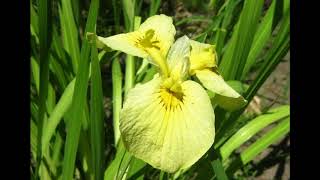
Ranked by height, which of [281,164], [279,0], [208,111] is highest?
[279,0]

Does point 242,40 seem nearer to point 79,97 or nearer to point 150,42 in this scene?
point 150,42

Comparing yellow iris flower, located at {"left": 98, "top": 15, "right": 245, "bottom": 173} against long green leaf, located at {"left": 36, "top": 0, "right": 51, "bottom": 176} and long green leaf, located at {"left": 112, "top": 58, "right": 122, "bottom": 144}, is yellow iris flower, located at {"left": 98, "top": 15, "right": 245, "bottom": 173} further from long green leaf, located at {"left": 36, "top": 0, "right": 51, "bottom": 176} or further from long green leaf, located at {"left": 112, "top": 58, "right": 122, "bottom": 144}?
long green leaf, located at {"left": 112, "top": 58, "right": 122, "bottom": 144}

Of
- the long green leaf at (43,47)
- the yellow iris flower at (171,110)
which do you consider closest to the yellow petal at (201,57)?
the yellow iris flower at (171,110)

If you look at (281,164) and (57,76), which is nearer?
(57,76)

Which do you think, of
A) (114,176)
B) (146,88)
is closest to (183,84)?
(146,88)

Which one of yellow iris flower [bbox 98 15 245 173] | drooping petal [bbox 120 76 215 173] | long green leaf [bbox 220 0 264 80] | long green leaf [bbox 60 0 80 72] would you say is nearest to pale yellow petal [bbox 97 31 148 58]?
yellow iris flower [bbox 98 15 245 173]
